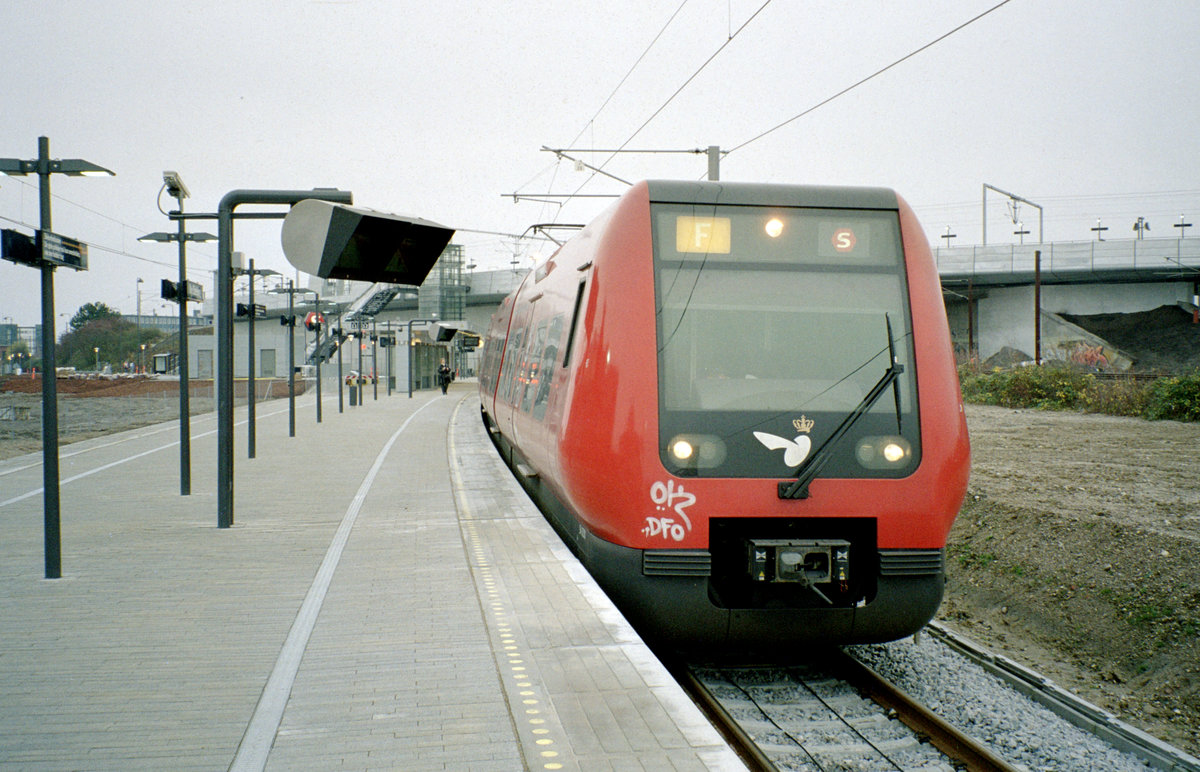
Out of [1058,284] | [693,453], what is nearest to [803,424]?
[693,453]

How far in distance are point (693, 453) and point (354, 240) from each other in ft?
12.0

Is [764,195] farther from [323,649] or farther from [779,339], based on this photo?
[323,649]

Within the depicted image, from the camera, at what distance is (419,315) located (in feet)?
215

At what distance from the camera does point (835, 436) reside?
17.5 ft

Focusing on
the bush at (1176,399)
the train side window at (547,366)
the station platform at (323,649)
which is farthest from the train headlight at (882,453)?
the bush at (1176,399)

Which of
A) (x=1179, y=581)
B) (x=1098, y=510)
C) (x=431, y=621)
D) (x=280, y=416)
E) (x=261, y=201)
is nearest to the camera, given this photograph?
(x=431, y=621)

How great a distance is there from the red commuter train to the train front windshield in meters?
0.01

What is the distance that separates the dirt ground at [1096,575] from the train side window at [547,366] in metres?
4.64

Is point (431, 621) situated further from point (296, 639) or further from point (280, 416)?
Answer: point (280, 416)

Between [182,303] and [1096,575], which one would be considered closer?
[1096,575]

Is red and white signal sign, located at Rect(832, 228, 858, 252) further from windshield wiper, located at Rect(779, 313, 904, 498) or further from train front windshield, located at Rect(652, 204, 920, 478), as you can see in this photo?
windshield wiper, located at Rect(779, 313, 904, 498)

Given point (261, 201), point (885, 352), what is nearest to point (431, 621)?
point (885, 352)

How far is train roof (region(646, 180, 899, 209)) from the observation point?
5.79 meters

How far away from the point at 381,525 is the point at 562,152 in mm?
8999
